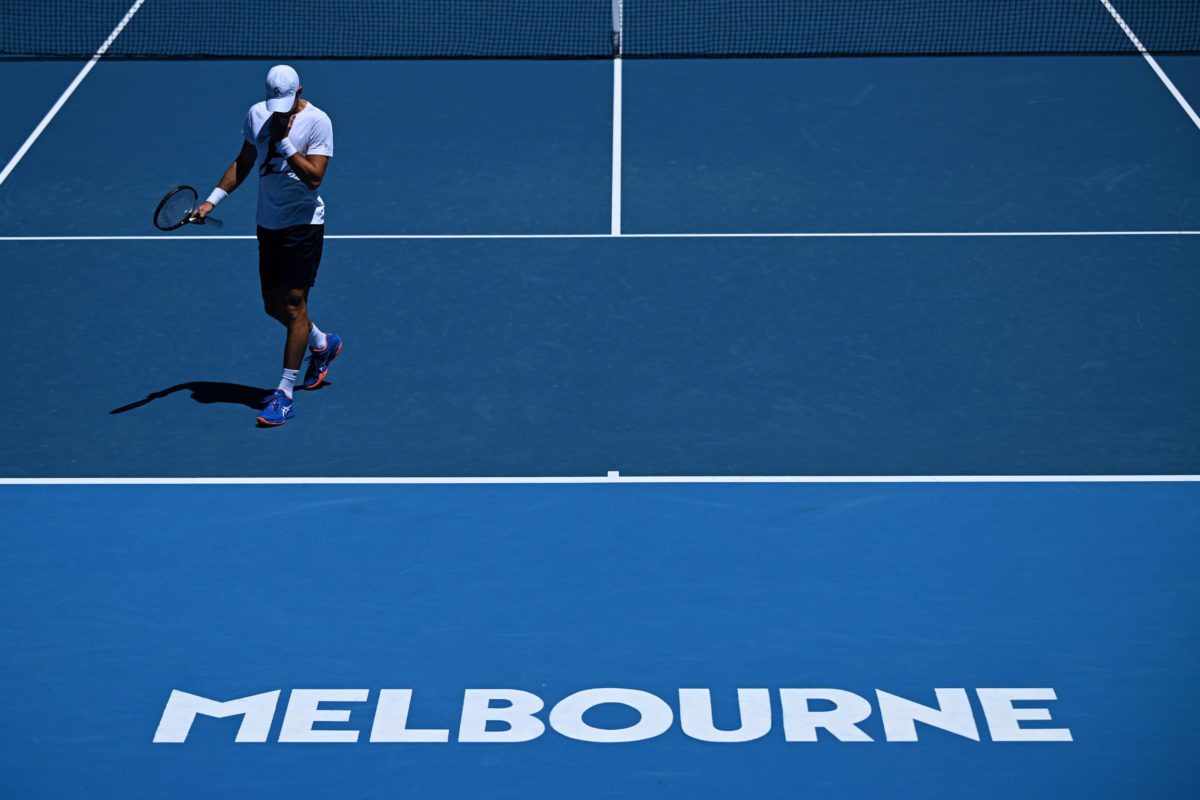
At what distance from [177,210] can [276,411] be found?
4.43 ft

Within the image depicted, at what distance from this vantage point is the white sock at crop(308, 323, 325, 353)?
10695 millimetres

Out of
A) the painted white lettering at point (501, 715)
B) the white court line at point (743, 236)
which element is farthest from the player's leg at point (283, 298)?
the painted white lettering at point (501, 715)

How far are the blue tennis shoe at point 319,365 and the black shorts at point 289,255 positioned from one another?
26.1 inches

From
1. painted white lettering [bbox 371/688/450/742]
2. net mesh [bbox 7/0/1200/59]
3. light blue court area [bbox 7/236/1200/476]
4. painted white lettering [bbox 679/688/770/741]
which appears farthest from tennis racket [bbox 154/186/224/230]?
net mesh [bbox 7/0/1200/59]

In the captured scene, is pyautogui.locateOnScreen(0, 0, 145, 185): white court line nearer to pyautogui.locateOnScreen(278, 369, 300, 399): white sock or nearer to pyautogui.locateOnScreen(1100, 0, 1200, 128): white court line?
pyautogui.locateOnScreen(278, 369, 300, 399): white sock

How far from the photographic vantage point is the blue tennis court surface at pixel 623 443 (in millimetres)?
7562

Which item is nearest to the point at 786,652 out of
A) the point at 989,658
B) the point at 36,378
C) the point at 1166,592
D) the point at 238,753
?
the point at 989,658

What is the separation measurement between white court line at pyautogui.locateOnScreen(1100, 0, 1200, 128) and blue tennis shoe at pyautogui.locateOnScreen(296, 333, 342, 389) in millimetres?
7753

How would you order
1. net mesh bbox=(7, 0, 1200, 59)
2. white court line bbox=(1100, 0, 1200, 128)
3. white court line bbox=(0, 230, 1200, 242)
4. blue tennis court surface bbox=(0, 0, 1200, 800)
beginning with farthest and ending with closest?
net mesh bbox=(7, 0, 1200, 59), white court line bbox=(1100, 0, 1200, 128), white court line bbox=(0, 230, 1200, 242), blue tennis court surface bbox=(0, 0, 1200, 800)

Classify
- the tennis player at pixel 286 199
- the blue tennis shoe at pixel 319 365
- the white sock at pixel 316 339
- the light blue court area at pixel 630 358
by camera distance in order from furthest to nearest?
the blue tennis shoe at pixel 319 365
the white sock at pixel 316 339
the light blue court area at pixel 630 358
the tennis player at pixel 286 199

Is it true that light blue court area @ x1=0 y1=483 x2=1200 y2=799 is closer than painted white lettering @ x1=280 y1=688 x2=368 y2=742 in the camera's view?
Yes

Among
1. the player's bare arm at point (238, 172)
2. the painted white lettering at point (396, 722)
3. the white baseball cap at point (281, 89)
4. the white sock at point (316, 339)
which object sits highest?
the white baseball cap at point (281, 89)

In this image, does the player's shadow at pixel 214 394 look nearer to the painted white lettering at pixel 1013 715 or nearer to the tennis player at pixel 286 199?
the tennis player at pixel 286 199

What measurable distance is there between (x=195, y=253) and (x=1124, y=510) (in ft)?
22.4
